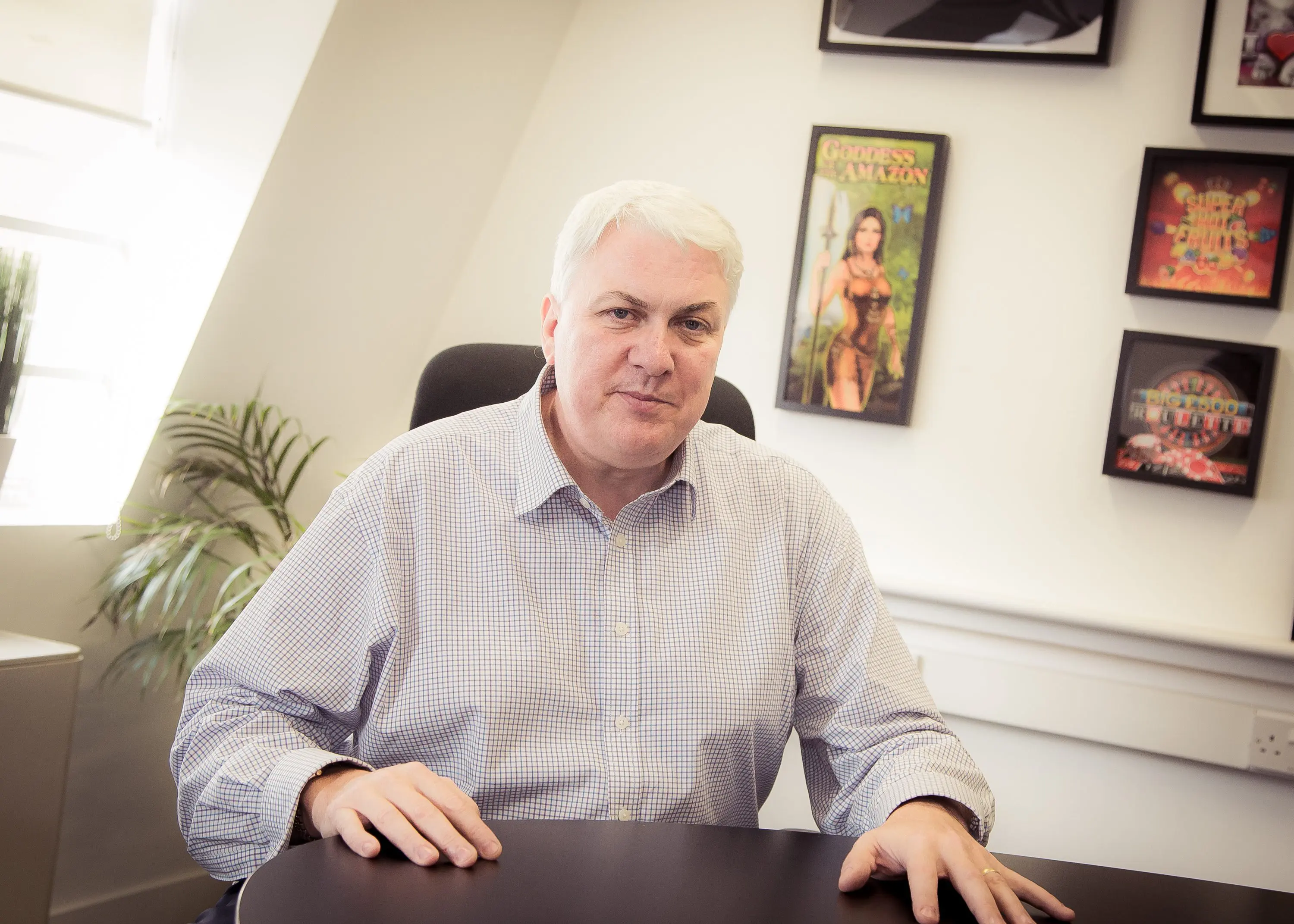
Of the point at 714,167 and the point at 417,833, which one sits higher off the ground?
the point at 714,167

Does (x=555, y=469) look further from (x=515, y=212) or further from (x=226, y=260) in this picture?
(x=515, y=212)

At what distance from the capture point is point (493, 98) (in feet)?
8.74

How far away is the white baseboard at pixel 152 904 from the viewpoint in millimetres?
2326

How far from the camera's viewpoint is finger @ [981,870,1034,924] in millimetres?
909

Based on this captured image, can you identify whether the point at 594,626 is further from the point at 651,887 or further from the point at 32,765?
the point at 32,765

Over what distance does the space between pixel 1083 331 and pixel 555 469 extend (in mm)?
1485

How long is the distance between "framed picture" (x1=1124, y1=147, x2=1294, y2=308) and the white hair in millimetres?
1294

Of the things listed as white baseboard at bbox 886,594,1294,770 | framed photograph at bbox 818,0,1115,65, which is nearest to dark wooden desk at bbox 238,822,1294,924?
white baseboard at bbox 886,594,1294,770

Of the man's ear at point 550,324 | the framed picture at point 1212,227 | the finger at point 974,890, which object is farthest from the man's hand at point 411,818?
the framed picture at point 1212,227

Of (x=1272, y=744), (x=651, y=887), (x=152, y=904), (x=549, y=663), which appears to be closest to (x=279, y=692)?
(x=549, y=663)

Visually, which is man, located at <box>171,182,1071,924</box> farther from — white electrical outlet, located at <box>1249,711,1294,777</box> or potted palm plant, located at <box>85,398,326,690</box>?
white electrical outlet, located at <box>1249,711,1294,777</box>

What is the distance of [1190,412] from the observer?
2.24 metres

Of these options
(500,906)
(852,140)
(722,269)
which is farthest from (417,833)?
(852,140)

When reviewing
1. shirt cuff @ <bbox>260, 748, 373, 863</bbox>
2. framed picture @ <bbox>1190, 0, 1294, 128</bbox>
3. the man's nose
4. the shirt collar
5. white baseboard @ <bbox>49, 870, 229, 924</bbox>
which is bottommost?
white baseboard @ <bbox>49, 870, 229, 924</bbox>
